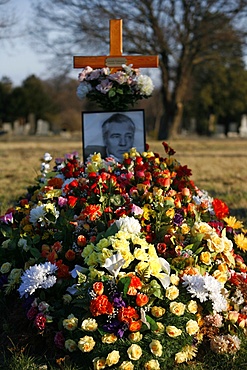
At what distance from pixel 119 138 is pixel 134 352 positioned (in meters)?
2.80

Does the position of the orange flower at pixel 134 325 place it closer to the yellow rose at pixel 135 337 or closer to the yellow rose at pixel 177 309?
the yellow rose at pixel 135 337

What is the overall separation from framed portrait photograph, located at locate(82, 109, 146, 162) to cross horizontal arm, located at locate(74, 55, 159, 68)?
0.50 meters

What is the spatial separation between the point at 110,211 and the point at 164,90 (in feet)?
85.8

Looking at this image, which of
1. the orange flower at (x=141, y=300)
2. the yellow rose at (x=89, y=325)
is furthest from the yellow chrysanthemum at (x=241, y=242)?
the yellow rose at (x=89, y=325)

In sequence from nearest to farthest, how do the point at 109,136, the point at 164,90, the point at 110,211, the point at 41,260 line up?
the point at 41,260
the point at 110,211
the point at 109,136
the point at 164,90

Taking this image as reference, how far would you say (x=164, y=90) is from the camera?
29.6 meters

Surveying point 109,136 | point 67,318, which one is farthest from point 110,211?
point 109,136

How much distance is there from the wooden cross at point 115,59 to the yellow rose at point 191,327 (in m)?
3.06

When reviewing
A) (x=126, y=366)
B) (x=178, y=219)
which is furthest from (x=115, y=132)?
(x=126, y=366)

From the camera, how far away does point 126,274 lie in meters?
3.30

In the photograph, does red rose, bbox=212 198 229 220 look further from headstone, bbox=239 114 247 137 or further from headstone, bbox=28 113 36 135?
headstone, bbox=239 114 247 137

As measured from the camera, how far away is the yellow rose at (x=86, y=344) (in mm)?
3070

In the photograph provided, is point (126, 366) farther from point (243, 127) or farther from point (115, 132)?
point (243, 127)

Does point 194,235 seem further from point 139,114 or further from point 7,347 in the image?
point 139,114
